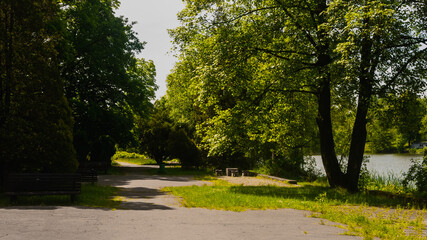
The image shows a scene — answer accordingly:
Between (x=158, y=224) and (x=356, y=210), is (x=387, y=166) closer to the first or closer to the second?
(x=356, y=210)

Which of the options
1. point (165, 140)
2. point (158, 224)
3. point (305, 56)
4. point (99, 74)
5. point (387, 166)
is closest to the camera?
point (158, 224)

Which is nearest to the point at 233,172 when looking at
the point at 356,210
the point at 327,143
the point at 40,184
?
the point at 327,143

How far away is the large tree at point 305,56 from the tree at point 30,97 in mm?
5681

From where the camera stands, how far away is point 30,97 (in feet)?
41.1

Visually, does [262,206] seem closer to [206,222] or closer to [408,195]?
[206,222]

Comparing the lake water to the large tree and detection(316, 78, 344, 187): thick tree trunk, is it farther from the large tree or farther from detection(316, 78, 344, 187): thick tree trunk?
the large tree

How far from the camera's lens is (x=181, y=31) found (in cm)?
1616

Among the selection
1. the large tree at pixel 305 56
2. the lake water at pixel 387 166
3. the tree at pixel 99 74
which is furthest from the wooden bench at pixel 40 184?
the lake water at pixel 387 166

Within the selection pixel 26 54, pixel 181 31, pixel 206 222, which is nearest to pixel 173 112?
pixel 181 31

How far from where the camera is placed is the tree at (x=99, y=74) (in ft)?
78.1

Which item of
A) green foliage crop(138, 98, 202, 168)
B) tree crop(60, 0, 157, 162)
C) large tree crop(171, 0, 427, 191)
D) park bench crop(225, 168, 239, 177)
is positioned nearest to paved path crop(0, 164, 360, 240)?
large tree crop(171, 0, 427, 191)

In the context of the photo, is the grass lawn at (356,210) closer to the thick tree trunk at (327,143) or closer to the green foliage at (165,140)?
the thick tree trunk at (327,143)

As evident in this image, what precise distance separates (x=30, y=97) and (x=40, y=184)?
12.7 feet

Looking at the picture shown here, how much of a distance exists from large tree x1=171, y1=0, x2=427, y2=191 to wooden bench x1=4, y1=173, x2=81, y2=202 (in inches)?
252
